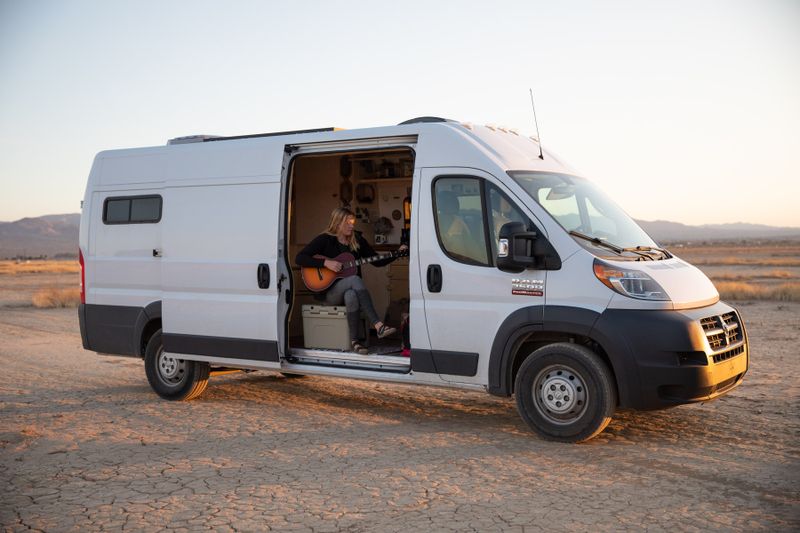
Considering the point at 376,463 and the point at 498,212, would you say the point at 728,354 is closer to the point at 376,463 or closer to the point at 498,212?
the point at 498,212

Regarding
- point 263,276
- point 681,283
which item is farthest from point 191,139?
point 681,283

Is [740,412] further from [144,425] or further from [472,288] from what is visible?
[144,425]

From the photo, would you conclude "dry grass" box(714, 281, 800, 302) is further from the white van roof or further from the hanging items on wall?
the white van roof

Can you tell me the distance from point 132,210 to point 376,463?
4.74m

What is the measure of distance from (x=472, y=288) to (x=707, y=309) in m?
1.96

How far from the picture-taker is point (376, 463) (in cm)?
630

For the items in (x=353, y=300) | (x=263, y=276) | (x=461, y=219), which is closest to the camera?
(x=461, y=219)

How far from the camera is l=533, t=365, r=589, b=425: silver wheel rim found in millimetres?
6691

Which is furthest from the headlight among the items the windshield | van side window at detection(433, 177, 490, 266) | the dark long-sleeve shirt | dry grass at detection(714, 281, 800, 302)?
dry grass at detection(714, 281, 800, 302)

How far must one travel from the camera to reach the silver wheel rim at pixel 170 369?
30.1ft

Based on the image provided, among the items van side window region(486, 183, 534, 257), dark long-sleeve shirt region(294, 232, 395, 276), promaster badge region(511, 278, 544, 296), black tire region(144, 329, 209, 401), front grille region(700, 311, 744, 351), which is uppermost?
van side window region(486, 183, 534, 257)

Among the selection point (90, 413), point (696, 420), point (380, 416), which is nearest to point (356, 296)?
point (380, 416)

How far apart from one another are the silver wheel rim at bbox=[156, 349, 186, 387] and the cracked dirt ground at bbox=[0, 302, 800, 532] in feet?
0.88

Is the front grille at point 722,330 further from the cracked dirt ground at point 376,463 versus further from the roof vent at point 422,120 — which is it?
the roof vent at point 422,120
